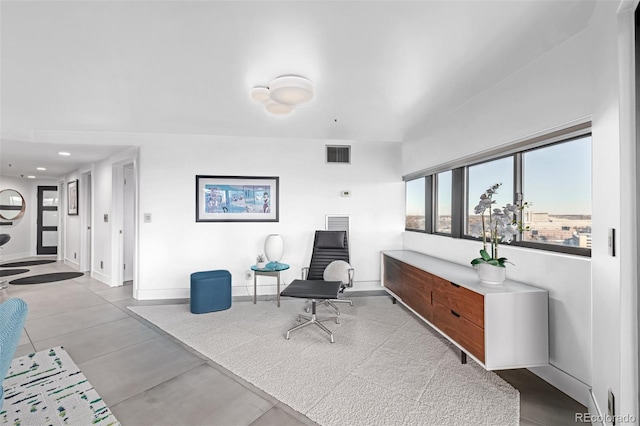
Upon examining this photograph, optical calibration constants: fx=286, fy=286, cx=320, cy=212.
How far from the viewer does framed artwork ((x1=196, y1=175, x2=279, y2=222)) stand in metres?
4.40

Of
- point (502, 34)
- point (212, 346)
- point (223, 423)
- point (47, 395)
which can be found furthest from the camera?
point (212, 346)

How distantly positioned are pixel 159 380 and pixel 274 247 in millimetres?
2286

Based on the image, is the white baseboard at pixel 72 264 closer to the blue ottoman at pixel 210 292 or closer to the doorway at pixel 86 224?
the doorway at pixel 86 224

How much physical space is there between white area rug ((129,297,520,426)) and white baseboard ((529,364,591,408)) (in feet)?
1.09

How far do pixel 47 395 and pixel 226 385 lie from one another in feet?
4.10

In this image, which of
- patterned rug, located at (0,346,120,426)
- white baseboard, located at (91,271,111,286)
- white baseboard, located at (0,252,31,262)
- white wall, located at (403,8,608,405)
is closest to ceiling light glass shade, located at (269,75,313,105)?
white wall, located at (403,8,608,405)

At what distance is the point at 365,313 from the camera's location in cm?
369

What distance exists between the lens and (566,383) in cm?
204

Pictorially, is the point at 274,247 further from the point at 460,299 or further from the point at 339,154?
the point at 460,299

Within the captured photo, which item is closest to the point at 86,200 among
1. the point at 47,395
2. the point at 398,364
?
the point at 47,395

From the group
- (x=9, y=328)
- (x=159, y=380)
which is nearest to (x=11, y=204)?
(x=159, y=380)

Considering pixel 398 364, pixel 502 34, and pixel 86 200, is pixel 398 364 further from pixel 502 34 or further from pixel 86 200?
pixel 86 200

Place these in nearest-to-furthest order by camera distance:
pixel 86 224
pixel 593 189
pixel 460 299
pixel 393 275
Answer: pixel 593 189
pixel 460 299
pixel 393 275
pixel 86 224

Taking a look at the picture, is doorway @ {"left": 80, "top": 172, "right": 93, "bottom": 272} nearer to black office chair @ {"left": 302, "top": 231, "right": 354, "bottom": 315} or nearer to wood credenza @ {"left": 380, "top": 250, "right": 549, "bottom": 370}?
black office chair @ {"left": 302, "top": 231, "right": 354, "bottom": 315}
